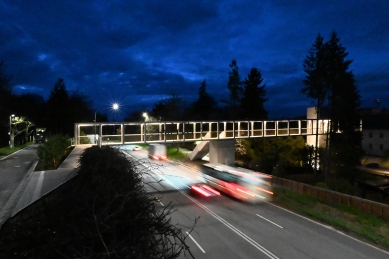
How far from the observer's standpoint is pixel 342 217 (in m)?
15.3

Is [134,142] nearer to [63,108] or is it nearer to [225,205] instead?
[225,205]

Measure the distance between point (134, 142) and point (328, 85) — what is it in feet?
74.4

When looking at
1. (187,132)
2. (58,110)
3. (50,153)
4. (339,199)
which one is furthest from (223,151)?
(58,110)

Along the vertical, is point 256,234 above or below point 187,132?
below

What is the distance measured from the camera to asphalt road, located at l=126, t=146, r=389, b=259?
10.4 meters

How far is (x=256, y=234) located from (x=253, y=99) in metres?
44.5

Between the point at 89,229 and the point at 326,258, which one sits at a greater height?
the point at 89,229

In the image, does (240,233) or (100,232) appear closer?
(100,232)

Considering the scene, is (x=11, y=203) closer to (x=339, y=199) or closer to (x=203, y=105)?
(x=339, y=199)

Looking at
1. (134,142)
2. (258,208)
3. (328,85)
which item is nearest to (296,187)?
(258,208)

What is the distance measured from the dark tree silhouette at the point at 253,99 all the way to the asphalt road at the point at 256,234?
38.2 meters

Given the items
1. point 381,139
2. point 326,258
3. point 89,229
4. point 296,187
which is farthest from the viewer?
point 381,139

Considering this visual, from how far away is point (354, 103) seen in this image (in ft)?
116

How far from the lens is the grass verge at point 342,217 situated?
41.1 ft
